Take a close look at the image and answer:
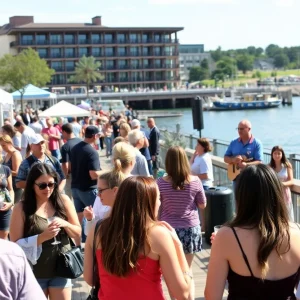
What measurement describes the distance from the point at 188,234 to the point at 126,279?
107 inches

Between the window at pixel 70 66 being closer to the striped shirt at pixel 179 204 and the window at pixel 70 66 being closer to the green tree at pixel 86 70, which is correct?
the green tree at pixel 86 70

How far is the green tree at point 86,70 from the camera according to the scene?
374 feet

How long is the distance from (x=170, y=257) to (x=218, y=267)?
293 mm

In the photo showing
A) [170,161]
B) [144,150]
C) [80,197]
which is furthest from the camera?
[144,150]

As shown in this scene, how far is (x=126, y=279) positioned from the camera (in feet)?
11.2

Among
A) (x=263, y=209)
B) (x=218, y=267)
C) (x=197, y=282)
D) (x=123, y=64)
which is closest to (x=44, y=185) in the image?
(x=218, y=267)

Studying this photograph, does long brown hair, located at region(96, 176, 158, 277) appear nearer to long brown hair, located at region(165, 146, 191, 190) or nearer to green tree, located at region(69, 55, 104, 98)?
long brown hair, located at region(165, 146, 191, 190)

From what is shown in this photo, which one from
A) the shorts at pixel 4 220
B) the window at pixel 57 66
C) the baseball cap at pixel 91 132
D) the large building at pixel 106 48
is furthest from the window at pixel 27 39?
the shorts at pixel 4 220

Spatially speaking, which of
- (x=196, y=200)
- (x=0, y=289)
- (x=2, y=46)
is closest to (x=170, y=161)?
(x=196, y=200)

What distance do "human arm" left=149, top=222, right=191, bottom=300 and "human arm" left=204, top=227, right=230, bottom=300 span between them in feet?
0.71

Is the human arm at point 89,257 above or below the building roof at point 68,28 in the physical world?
below

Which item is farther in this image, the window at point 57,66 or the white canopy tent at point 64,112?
the window at point 57,66

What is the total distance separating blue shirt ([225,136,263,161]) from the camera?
861 centimetres

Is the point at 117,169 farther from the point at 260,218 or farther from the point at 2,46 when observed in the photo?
the point at 2,46
